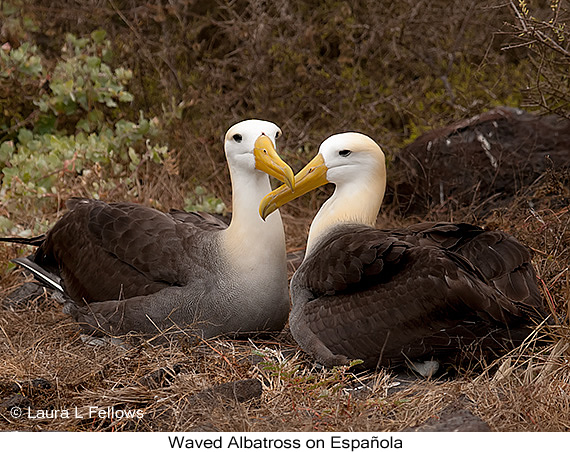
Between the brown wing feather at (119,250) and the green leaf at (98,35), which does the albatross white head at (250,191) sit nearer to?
the brown wing feather at (119,250)

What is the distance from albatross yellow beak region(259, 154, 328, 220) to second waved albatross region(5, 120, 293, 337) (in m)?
0.12

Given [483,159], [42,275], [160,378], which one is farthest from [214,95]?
[160,378]

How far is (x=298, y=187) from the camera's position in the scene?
4.14 meters

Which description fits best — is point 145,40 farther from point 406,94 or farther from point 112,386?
point 112,386

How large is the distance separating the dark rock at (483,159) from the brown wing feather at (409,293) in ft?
6.78

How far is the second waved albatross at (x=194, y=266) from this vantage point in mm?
4055

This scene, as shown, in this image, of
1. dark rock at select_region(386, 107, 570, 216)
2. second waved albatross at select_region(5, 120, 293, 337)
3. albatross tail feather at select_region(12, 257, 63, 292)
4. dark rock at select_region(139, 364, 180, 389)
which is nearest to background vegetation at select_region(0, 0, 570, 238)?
dark rock at select_region(386, 107, 570, 216)

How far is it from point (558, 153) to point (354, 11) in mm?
2830

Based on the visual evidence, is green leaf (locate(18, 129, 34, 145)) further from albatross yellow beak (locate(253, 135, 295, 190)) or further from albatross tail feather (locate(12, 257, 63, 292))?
albatross yellow beak (locate(253, 135, 295, 190))

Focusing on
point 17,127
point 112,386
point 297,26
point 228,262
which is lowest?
point 112,386

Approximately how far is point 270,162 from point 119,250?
3.31 feet
